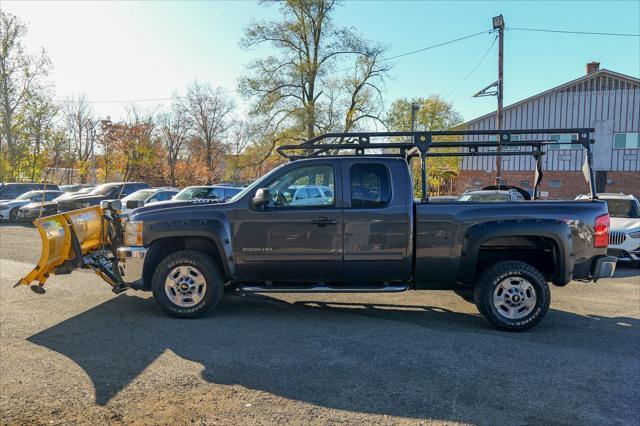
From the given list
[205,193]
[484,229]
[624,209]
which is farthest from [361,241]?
[205,193]

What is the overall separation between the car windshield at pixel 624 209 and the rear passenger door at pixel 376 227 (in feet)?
26.5

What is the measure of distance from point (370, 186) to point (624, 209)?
28.5 ft

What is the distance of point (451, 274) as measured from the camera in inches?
222

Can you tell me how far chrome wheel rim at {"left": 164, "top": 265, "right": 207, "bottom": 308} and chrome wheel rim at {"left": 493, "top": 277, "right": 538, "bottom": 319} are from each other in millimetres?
3566

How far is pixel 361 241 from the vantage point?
5.59 metres

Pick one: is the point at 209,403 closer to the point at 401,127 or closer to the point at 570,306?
the point at 570,306

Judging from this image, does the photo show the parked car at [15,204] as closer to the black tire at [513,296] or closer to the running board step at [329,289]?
the running board step at [329,289]

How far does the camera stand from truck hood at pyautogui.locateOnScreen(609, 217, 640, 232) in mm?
10016

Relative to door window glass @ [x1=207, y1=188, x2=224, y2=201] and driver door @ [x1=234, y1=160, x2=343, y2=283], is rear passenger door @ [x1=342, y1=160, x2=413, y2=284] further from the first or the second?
door window glass @ [x1=207, y1=188, x2=224, y2=201]

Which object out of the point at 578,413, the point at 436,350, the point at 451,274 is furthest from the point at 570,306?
the point at 578,413

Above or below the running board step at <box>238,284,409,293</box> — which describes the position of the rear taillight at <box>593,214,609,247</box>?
above

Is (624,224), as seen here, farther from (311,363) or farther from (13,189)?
(13,189)

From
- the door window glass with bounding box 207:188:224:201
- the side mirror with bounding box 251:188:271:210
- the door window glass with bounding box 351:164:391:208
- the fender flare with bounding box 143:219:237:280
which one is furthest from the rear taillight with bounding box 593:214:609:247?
the door window glass with bounding box 207:188:224:201

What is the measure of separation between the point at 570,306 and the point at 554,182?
32.2m
